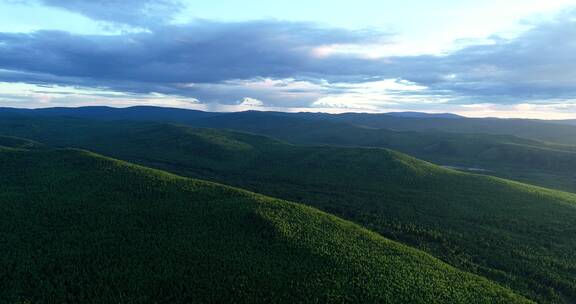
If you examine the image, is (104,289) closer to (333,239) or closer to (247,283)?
(247,283)

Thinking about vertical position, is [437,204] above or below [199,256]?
below

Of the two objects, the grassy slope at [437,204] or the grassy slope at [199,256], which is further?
the grassy slope at [437,204]

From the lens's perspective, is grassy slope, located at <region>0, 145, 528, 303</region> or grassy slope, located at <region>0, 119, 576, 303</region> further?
grassy slope, located at <region>0, 119, 576, 303</region>

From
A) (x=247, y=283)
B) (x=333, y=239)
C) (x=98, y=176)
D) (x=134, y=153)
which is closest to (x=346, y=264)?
(x=333, y=239)

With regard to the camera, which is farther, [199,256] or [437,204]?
[437,204]
